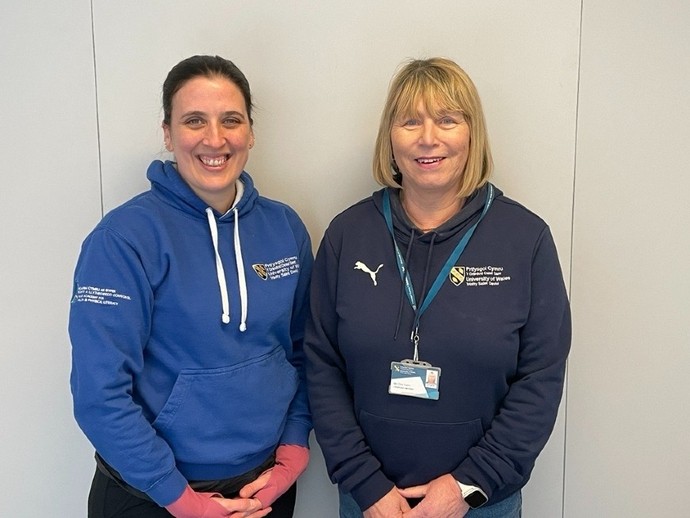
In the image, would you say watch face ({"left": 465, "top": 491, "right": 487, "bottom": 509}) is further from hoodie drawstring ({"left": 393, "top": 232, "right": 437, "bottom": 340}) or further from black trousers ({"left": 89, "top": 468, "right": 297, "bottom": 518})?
black trousers ({"left": 89, "top": 468, "right": 297, "bottom": 518})

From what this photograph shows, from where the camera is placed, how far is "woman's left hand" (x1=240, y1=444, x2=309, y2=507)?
1.50 meters

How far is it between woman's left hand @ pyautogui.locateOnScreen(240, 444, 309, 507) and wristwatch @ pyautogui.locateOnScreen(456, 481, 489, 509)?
0.41 meters

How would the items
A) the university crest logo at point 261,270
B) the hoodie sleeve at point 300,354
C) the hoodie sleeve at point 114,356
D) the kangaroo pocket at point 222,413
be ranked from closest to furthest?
the hoodie sleeve at point 114,356
the kangaroo pocket at point 222,413
the university crest logo at point 261,270
the hoodie sleeve at point 300,354

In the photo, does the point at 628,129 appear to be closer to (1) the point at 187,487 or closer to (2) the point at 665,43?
(2) the point at 665,43

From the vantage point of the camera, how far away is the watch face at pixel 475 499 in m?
1.44

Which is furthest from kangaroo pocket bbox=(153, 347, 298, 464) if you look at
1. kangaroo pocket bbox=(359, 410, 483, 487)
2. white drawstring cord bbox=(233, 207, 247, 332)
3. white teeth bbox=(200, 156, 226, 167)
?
white teeth bbox=(200, 156, 226, 167)

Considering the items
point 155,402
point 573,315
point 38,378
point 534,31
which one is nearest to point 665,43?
point 534,31

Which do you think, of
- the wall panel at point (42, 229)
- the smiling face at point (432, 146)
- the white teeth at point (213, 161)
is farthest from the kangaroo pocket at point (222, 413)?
the wall panel at point (42, 229)

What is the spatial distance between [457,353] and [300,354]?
45 cm

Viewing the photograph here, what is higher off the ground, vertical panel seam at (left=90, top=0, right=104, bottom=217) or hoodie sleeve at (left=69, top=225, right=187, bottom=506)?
vertical panel seam at (left=90, top=0, right=104, bottom=217)

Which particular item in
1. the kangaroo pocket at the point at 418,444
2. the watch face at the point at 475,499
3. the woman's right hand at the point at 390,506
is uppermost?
the kangaroo pocket at the point at 418,444

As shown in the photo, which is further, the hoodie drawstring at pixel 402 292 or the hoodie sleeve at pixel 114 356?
the hoodie drawstring at pixel 402 292

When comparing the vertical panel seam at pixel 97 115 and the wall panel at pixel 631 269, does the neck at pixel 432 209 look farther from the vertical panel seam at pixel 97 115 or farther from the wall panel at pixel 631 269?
the vertical panel seam at pixel 97 115

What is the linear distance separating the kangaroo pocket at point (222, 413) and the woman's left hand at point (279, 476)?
0.07m
